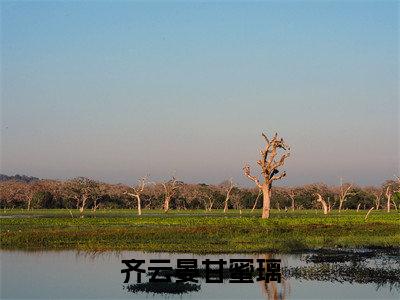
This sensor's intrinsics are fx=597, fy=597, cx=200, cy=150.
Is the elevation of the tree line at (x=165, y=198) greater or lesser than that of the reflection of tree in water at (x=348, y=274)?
greater

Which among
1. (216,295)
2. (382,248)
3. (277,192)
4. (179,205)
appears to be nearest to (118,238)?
(382,248)

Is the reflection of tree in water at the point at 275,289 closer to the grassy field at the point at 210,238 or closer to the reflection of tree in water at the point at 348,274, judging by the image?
the reflection of tree in water at the point at 348,274

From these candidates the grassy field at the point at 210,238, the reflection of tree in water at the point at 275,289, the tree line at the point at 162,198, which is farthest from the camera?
the tree line at the point at 162,198

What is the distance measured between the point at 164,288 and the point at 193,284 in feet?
4.70

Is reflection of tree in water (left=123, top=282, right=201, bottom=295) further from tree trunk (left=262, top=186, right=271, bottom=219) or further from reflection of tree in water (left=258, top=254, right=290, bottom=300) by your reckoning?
tree trunk (left=262, top=186, right=271, bottom=219)

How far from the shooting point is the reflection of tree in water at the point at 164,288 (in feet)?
70.7

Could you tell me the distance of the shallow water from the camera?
70.5 ft

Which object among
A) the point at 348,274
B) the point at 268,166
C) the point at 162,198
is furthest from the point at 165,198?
the point at 348,274

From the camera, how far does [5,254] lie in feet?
108

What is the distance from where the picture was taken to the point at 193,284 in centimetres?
2284

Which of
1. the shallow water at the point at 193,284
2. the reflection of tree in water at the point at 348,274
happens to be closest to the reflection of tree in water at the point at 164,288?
the shallow water at the point at 193,284

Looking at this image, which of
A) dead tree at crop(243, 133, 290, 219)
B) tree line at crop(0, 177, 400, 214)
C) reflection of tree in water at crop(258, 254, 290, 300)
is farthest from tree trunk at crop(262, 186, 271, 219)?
tree line at crop(0, 177, 400, 214)

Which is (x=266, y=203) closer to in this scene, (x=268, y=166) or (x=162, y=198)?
(x=268, y=166)

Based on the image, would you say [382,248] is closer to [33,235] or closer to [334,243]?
[334,243]
